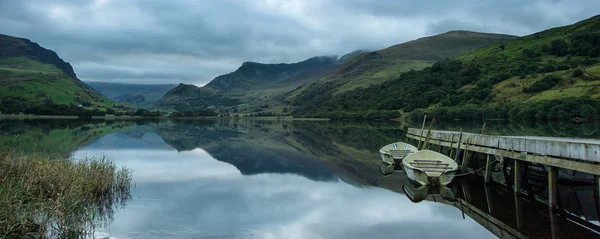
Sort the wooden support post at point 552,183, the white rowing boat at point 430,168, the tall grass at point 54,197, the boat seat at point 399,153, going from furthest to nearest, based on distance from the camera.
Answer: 1. the boat seat at point 399,153
2. the white rowing boat at point 430,168
3. the wooden support post at point 552,183
4. the tall grass at point 54,197

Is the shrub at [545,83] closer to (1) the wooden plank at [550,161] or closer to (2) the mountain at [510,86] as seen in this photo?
(2) the mountain at [510,86]

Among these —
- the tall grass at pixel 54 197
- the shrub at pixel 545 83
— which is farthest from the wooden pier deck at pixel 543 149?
the shrub at pixel 545 83

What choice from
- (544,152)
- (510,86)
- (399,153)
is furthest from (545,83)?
(544,152)

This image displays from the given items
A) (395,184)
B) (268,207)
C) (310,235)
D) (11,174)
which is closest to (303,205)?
(268,207)

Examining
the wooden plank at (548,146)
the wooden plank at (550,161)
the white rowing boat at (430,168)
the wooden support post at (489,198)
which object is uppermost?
the wooden plank at (548,146)

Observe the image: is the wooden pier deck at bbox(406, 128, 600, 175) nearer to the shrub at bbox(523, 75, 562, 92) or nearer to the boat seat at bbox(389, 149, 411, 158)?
the boat seat at bbox(389, 149, 411, 158)

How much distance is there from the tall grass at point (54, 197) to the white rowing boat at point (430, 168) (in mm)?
15440

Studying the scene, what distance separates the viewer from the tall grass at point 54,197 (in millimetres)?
11812

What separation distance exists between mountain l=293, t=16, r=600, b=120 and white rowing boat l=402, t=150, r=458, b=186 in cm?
7161

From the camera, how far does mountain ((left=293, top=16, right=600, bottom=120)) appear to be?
285 feet

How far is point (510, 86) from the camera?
371 ft

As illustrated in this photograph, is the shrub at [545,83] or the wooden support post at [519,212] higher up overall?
the shrub at [545,83]

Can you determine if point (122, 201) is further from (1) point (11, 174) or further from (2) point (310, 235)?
(2) point (310, 235)

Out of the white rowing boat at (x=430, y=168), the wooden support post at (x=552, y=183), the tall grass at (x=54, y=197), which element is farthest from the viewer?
the white rowing boat at (x=430, y=168)
